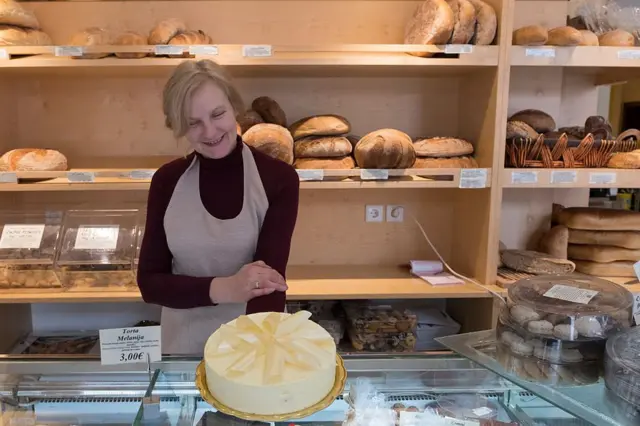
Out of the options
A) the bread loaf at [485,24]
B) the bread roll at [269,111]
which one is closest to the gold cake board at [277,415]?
the bread roll at [269,111]

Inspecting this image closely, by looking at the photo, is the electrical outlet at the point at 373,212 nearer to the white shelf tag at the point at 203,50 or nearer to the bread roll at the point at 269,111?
the bread roll at the point at 269,111

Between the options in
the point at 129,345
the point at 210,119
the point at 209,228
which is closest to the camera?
the point at 129,345

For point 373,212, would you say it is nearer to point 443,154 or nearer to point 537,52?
point 443,154

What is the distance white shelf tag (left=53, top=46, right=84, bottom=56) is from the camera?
2.08 metres

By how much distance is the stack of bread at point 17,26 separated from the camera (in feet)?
7.09

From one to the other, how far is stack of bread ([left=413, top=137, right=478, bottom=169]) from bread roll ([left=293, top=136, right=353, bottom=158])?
1.03 ft

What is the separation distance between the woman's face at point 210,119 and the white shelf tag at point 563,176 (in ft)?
4.75

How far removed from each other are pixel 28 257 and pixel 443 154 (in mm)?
1804

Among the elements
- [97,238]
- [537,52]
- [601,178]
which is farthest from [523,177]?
[97,238]

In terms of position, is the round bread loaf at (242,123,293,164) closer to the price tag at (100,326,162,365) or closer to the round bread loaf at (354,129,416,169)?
the round bread loaf at (354,129,416,169)

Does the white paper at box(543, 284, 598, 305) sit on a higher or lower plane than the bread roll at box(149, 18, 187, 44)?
lower

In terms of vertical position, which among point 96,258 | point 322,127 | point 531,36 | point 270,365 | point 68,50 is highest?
point 531,36

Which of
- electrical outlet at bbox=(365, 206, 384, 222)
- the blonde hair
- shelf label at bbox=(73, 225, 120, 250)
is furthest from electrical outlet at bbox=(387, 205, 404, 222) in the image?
the blonde hair

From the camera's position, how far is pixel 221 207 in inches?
61.7
